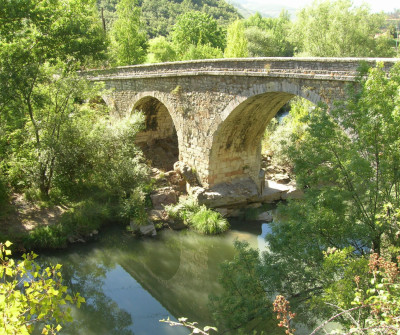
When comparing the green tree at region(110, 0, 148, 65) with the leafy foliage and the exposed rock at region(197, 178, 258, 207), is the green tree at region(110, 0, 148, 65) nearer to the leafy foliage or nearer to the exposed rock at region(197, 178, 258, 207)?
the exposed rock at region(197, 178, 258, 207)

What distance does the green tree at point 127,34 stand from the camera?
2547 centimetres

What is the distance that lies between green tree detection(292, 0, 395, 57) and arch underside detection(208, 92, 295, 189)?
804cm

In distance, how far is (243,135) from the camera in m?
14.0

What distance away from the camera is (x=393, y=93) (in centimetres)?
584

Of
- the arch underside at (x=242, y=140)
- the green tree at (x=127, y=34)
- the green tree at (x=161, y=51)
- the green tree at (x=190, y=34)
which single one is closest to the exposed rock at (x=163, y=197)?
the arch underside at (x=242, y=140)

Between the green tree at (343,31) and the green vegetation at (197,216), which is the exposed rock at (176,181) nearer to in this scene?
the green vegetation at (197,216)

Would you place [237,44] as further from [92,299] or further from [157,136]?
[92,299]

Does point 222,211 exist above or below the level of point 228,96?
below

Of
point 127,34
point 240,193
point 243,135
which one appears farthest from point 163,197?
point 127,34

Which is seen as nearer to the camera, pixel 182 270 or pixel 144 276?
pixel 144 276

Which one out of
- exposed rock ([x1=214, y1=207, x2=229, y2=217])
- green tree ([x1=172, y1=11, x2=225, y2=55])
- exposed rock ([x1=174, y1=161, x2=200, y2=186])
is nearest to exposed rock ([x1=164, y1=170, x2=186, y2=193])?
exposed rock ([x1=174, y1=161, x2=200, y2=186])

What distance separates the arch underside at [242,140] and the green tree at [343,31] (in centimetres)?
804

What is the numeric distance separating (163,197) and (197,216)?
5.49 ft

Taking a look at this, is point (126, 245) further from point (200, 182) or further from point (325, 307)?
point (325, 307)
